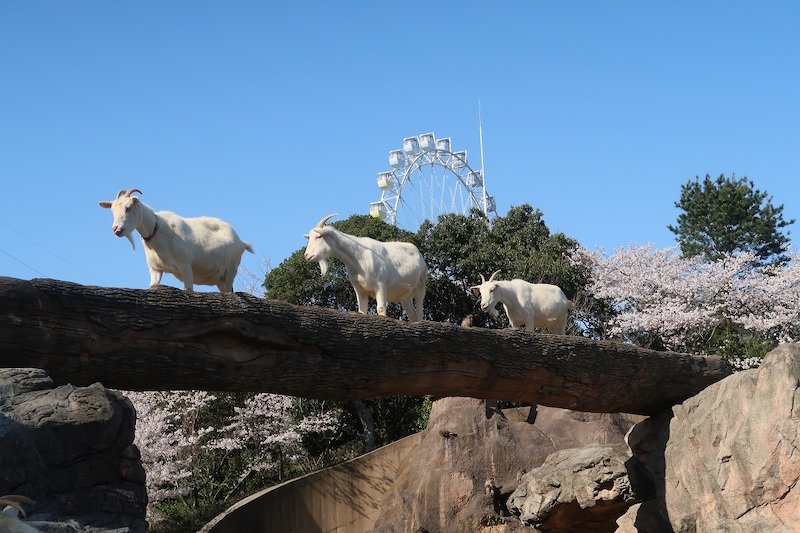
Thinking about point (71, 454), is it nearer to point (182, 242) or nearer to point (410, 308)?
point (182, 242)

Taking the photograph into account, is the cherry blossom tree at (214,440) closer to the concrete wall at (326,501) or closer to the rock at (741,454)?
the concrete wall at (326,501)

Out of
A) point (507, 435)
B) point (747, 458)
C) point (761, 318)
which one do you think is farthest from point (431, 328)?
point (761, 318)

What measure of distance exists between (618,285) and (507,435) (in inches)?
392

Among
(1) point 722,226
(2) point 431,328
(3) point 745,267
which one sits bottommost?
(2) point 431,328

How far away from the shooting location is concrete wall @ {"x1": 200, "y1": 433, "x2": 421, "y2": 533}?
13.4 metres

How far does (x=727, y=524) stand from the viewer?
9.58 m

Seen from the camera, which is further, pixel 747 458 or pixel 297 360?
pixel 747 458

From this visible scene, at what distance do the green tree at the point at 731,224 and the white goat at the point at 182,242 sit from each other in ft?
73.1

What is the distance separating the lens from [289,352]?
766cm

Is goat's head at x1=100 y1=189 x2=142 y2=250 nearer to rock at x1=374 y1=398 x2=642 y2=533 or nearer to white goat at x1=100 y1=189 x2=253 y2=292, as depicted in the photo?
white goat at x1=100 y1=189 x2=253 y2=292

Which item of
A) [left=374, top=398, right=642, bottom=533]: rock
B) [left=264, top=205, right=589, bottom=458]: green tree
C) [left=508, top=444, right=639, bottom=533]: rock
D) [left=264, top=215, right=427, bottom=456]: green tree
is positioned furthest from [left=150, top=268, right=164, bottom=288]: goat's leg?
[left=264, top=205, right=589, bottom=458]: green tree

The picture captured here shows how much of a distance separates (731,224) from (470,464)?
20834 mm

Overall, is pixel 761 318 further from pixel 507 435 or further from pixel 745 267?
pixel 507 435

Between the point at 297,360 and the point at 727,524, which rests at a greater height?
the point at 297,360
